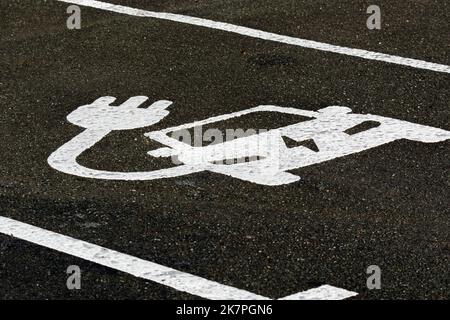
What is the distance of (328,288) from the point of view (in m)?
5.75

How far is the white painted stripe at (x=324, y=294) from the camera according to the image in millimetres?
5672

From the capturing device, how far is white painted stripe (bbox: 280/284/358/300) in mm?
5672

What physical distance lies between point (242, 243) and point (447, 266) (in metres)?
1.09

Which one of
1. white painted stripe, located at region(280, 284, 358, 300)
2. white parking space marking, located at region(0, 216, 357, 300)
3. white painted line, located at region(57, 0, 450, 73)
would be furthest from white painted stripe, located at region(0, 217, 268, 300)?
white painted line, located at region(57, 0, 450, 73)

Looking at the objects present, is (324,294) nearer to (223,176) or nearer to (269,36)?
(223,176)

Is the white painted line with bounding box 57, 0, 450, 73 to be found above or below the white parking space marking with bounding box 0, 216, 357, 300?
above

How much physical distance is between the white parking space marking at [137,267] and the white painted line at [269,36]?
346 cm

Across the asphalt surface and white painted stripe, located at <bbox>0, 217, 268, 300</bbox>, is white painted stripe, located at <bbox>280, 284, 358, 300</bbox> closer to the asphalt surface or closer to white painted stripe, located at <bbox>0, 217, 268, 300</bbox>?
the asphalt surface

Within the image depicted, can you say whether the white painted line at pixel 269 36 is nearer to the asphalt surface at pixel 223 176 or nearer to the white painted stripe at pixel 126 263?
the asphalt surface at pixel 223 176

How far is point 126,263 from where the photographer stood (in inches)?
237

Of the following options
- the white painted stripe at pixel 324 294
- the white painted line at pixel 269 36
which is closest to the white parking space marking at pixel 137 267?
the white painted stripe at pixel 324 294

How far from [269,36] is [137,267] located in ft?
12.6

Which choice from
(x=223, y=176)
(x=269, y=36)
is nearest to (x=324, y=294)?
(x=223, y=176)
